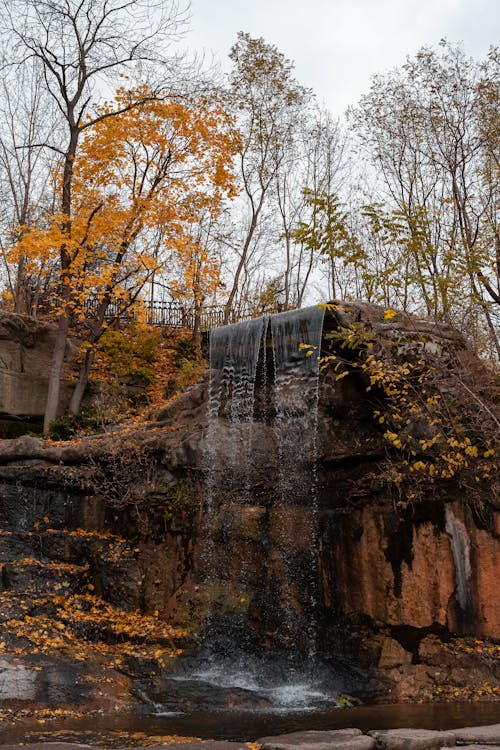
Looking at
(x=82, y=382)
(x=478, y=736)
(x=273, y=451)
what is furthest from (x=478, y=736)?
(x=82, y=382)

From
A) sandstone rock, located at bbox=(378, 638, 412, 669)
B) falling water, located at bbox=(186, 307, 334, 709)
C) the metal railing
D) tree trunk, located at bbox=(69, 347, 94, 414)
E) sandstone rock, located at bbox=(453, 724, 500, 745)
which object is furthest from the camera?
the metal railing

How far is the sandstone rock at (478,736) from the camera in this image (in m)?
5.12

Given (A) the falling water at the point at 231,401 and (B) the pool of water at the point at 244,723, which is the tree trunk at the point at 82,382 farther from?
(B) the pool of water at the point at 244,723

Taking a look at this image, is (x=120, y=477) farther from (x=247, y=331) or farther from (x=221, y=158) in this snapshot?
(x=221, y=158)

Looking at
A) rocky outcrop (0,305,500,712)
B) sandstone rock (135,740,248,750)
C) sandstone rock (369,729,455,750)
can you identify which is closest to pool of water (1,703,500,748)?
sandstone rock (135,740,248,750)

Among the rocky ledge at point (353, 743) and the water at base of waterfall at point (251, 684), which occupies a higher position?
the rocky ledge at point (353, 743)

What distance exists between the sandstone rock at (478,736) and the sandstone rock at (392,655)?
301 cm

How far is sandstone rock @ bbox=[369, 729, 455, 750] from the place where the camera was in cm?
498

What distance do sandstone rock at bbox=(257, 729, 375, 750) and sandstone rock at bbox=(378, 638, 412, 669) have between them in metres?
3.07

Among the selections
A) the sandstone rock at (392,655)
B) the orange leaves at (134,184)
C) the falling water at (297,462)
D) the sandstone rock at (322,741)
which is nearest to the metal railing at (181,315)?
the orange leaves at (134,184)

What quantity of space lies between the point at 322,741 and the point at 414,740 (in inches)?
29.4

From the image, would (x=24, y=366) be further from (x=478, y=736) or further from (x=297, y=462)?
(x=478, y=736)

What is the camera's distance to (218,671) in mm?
8453

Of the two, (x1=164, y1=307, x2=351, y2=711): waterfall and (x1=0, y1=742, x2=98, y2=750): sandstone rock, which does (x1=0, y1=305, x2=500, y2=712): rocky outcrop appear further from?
(x1=0, y1=742, x2=98, y2=750): sandstone rock
